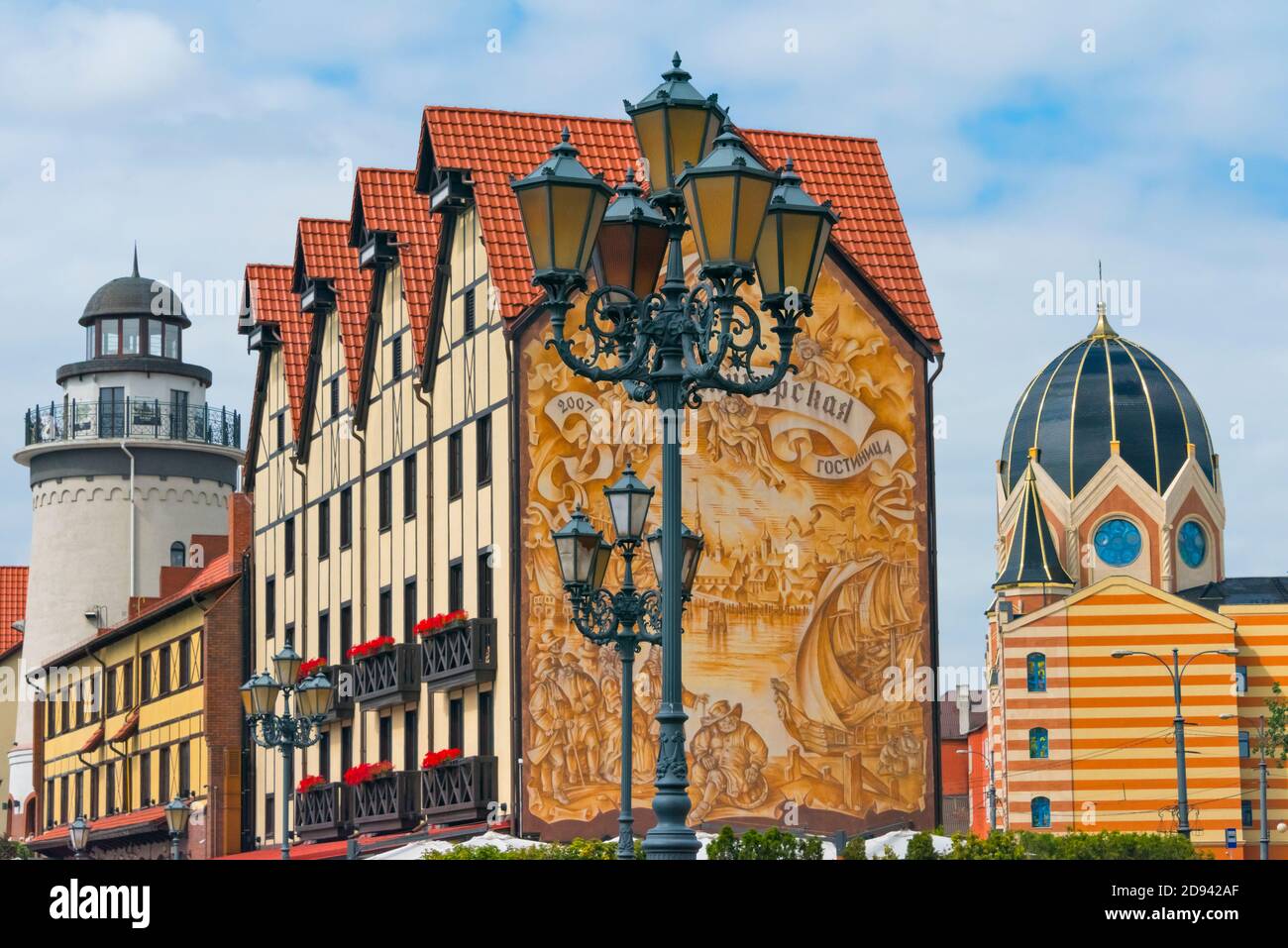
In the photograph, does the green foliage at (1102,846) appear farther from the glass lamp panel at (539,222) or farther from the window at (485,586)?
the glass lamp panel at (539,222)

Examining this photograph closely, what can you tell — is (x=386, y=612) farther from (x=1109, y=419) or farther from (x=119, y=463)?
(x=1109, y=419)

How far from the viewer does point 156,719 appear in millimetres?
62000

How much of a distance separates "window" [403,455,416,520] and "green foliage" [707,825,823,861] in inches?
930

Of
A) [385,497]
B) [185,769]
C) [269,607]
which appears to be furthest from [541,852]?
[185,769]

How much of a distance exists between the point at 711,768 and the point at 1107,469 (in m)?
83.9

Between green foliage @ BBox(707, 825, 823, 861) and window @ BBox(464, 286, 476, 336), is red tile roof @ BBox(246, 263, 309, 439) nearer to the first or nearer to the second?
window @ BBox(464, 286, 476, 336)

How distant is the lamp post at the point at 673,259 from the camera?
15680mm

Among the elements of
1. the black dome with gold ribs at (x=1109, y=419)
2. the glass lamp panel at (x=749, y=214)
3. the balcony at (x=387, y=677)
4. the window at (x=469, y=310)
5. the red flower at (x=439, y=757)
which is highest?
the black dome with gold ribs at (x=1109, y=419)

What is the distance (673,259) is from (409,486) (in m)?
29.7

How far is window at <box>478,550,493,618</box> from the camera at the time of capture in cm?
4153

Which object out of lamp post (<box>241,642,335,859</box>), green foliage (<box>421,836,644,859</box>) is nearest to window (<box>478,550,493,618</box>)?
lamp post (<box>241,642,335,859</box>)

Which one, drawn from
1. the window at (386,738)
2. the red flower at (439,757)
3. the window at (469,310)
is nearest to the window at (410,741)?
the window at (386,738)

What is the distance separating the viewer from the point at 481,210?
138ft

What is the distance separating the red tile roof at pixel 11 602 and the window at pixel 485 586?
157 feet
